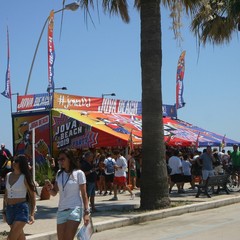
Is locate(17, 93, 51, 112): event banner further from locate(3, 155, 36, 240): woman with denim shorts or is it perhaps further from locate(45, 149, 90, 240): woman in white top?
locate(45, 149, 90, 240): woman in white top

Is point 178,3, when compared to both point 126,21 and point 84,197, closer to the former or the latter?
point 126,21

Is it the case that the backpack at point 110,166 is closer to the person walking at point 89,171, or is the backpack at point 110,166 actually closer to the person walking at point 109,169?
the person walking at point 109,169

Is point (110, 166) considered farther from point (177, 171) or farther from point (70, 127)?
point (70, 127)

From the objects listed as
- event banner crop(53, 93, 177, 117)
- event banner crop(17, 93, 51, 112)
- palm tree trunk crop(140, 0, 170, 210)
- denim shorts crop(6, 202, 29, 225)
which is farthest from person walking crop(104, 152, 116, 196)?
denim shorts crop(6, 202, 29, 225)

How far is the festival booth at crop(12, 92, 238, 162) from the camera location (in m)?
23.2

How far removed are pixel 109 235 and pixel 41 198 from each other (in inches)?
268

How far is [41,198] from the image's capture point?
55.8 ft

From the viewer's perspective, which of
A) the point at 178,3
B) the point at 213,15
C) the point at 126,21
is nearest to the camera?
the point at 178,3

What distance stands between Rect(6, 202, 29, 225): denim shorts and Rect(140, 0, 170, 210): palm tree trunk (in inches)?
270

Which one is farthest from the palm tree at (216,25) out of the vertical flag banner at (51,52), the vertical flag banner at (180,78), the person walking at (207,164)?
the vertical flag banner at (180,78)

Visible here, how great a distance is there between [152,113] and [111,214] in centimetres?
290

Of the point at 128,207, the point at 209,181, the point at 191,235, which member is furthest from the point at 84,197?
the point at 209,181

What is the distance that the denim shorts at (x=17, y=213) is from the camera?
7234 millimetres

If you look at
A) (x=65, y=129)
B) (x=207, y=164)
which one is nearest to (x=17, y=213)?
(x=207, y=164)
